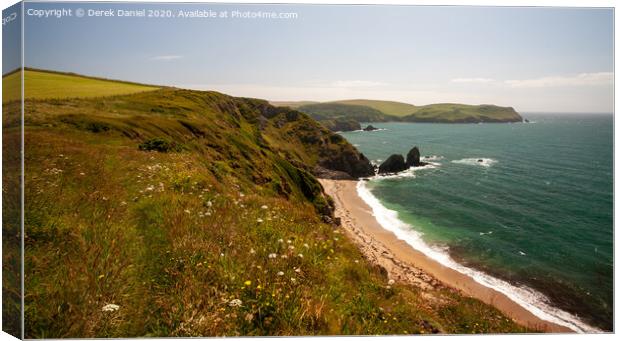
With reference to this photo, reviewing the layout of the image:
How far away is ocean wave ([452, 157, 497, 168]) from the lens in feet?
251

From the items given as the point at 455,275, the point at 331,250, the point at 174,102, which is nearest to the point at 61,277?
the point at 331,250

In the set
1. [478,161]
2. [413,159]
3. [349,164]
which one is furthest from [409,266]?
[478,161]

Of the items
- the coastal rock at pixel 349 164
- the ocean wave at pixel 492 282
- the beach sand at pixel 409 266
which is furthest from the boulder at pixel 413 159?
the ocean wave at pixel 492 282

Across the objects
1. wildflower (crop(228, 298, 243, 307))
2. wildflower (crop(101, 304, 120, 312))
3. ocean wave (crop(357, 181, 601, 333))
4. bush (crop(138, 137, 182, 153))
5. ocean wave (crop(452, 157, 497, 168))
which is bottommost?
ocean wave (crop(357, 181, 601, 333))

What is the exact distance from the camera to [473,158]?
87062 mm

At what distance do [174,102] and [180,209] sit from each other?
29970 millimetres

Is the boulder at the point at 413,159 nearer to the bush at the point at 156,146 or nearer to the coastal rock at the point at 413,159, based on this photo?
the coastal rock at the point at 413,159

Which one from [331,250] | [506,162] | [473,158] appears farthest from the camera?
[473,158]

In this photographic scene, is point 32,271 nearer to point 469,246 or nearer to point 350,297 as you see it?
point 350,297

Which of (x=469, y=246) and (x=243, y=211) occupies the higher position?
(x=243, y=211)

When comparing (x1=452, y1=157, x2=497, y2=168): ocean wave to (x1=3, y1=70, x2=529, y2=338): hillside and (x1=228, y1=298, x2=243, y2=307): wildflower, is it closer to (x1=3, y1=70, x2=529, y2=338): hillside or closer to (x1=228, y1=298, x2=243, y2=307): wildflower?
(x1=3, y1=70, x2=529, y2=338): hillside

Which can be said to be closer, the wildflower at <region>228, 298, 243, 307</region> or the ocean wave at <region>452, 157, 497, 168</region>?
the wildflower at <region>228, 298, 243, 307</region>

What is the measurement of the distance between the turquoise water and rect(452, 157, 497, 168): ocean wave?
231mm

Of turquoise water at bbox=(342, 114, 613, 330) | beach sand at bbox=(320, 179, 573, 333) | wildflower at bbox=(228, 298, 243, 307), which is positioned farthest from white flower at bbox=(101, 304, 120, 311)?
beach sand at bbox=(320, 179, 573, 333)
